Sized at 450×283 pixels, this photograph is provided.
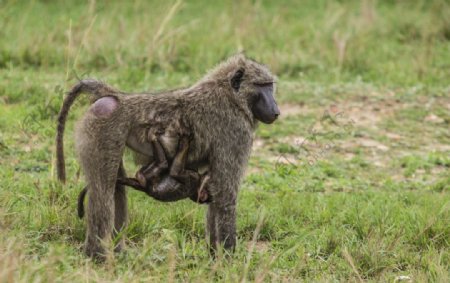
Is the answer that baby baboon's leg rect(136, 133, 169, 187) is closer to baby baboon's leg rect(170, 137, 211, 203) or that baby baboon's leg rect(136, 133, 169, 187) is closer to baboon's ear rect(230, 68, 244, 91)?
baby baboon's leg rect(170, 137, 211, 203)

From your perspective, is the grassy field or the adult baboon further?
the grassy field

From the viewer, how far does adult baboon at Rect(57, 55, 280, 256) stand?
16.4ft

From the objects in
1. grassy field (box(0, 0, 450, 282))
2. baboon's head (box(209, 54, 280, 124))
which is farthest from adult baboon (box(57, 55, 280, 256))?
grassy field (box(0, 0, 450, 282))

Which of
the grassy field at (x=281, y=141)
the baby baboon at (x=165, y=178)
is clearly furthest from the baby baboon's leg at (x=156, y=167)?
the grassy field at (x=281, y=141)

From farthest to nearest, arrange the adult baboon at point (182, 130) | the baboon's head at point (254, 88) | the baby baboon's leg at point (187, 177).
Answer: the baboon's head at point (254, 88)
the baby baboon's leg at point (187, 177)
the adult baboon at point (182, 130)

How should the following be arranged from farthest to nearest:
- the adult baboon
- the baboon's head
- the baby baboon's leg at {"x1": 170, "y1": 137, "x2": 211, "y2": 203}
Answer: the baboon's head
the baby baboon's leg at {"x1": 170, "y1": 137, "x2": 211, "y2": 203}
the adult baboon

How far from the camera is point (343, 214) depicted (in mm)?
6129

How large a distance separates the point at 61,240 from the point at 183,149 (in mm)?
874

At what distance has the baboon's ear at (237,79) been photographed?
5.40m

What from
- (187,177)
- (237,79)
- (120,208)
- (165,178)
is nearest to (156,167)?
(165,178)

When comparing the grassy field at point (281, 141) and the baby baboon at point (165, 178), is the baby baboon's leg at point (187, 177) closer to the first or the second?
the baby baboon at point (165, 178)

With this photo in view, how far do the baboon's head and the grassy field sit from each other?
62 cm

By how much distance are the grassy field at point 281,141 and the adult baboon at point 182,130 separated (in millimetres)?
203

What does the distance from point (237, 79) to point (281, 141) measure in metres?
2.53
